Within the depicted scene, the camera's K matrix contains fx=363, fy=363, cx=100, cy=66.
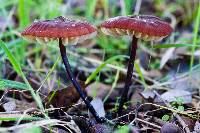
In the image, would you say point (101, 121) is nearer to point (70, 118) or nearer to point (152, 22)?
point (70, 118)

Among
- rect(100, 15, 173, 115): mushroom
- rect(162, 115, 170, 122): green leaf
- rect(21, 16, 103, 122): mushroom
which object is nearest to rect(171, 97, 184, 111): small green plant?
rect(162, 115, 170, 122): green leaf

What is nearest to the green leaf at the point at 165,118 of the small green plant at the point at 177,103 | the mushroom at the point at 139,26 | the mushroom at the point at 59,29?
the small green plant at the point at 177,103

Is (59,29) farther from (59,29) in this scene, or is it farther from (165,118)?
(165,118)

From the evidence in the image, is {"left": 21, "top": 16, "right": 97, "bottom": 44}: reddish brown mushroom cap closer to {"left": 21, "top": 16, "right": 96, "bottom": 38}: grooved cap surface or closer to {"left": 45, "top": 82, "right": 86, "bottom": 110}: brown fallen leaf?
{"left": 21, "top": 16, "right": 96, "bottom": 38}: grooved cap surface

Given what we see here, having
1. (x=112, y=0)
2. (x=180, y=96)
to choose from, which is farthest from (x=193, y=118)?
(x=112, y=0)

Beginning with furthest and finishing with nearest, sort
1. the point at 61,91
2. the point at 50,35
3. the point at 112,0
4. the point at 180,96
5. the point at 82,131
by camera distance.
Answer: the point at 112,0, the point at 180,96, the point at 61,91, the point at 82,131, the point at 50,35

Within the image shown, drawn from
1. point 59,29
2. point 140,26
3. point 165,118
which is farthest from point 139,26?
point 165,118

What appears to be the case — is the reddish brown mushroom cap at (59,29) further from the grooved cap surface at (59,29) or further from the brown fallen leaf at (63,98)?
the brown fallen leaf at (63,98)
